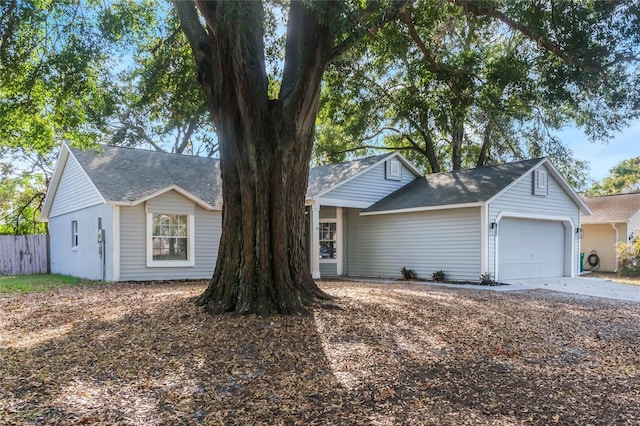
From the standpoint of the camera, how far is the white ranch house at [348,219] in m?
13.1

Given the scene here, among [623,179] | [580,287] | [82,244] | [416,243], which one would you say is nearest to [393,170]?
[416,243]

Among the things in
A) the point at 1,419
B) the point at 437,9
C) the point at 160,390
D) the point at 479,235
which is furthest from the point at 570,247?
the point at 1,419

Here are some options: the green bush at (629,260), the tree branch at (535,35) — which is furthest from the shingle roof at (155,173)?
the green bush at (629,260)

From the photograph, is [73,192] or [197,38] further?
[73,192]

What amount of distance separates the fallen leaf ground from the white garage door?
20.9 ft

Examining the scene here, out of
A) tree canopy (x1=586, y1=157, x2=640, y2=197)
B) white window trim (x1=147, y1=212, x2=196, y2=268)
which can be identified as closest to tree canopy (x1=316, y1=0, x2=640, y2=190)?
white window trim (x1=147, y1=212, x2=196, y2=268)

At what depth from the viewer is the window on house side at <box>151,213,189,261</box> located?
13.4 m

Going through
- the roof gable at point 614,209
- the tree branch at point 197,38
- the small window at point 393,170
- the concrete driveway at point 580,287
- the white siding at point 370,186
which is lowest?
the concrete driveway at point 580,287

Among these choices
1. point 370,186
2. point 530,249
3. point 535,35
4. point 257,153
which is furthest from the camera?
point 370,186

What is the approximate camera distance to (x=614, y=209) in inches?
843

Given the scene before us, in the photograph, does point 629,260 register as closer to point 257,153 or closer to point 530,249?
point 530,249

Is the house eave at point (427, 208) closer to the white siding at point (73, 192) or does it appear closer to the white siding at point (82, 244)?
the white siding at point (82, 244)

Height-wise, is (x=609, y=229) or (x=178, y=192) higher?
(x=178, y=192)

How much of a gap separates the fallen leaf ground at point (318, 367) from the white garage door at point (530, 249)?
6.36m
